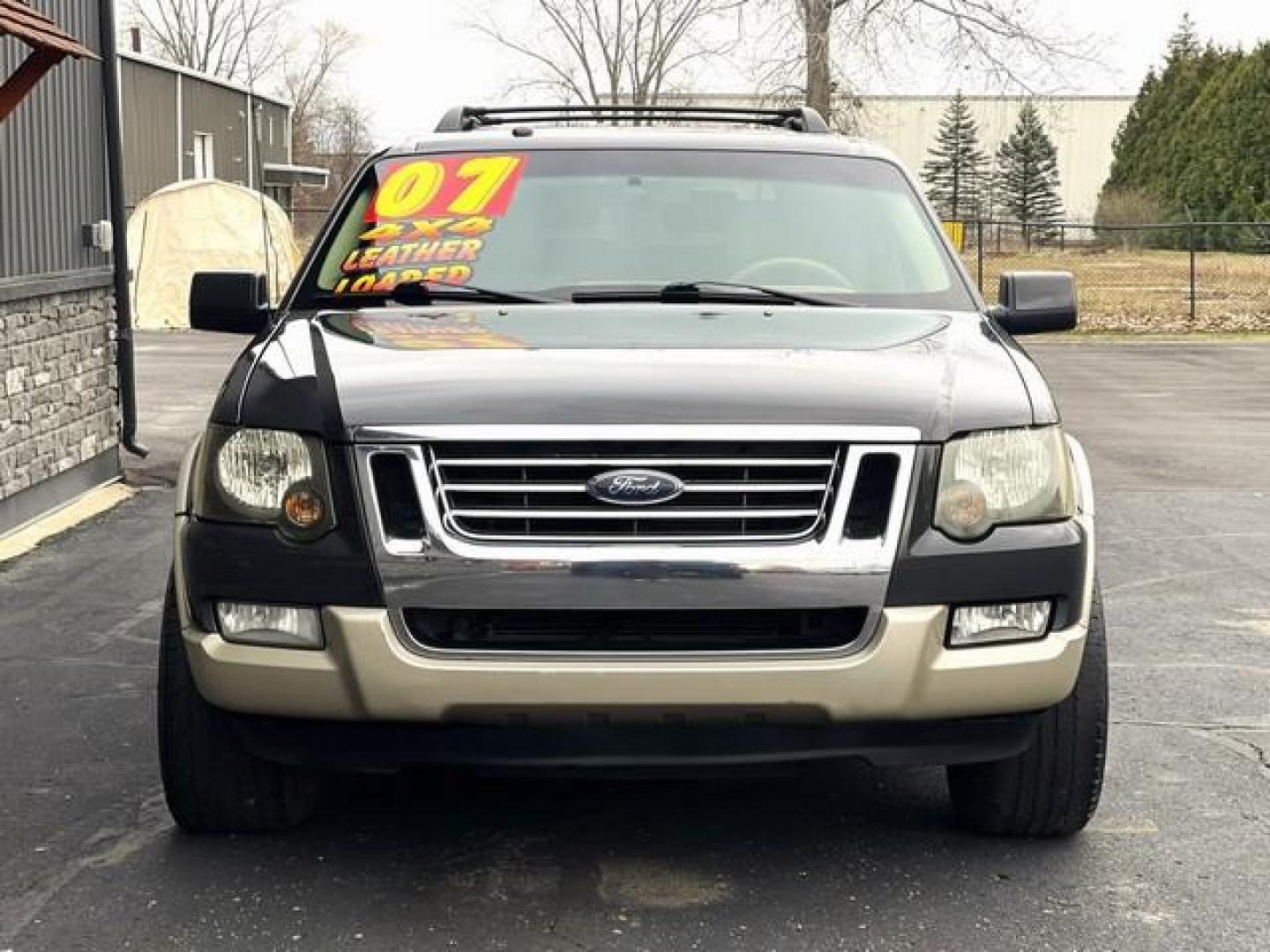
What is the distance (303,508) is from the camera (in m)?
3.73

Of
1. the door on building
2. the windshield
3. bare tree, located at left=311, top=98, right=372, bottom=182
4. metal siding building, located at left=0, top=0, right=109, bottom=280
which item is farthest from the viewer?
bare tree, located at left=311, top=98, right=372, bottom=182

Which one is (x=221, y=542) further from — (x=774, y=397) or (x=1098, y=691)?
(x=1098, y=691)

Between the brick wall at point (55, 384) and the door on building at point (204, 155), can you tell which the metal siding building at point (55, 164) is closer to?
the brick wall at point (55, 384)

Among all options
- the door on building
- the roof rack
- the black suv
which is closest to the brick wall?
the roof rack

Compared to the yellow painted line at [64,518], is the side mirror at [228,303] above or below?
above

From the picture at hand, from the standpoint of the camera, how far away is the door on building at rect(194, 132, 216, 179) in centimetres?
3756

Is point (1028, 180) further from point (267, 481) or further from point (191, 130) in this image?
point (267, 481)

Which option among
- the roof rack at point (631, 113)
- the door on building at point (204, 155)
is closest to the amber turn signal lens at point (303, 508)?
the roof rack at point (631, 113)

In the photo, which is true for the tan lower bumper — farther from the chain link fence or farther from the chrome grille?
the chain link fence

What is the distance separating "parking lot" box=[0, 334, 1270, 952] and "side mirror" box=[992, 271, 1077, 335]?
1.24 m

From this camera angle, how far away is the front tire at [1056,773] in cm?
410

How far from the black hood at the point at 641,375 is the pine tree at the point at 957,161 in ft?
239

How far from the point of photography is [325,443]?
12.2ft

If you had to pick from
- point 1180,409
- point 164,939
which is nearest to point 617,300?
point 164,939
